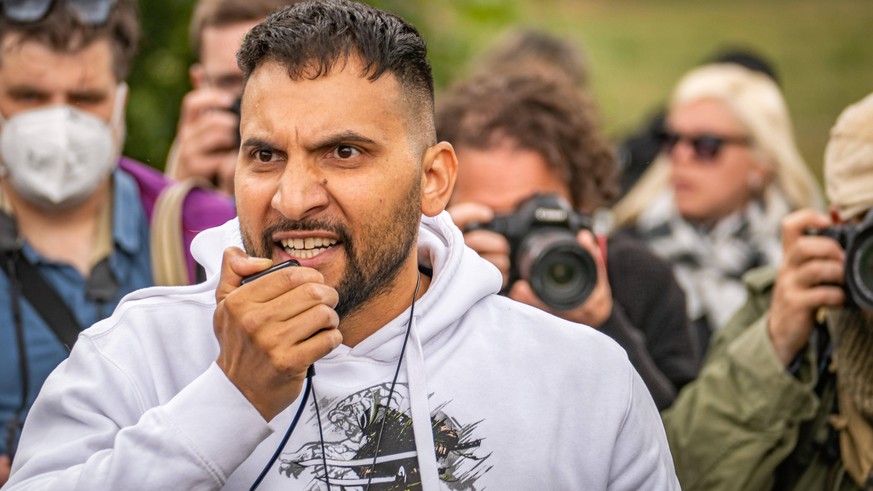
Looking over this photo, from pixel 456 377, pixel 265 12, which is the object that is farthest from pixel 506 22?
pixel 456 377

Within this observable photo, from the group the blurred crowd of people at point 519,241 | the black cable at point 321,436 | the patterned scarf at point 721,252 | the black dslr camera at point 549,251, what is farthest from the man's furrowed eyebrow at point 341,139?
the patterned scarf at point 721,252

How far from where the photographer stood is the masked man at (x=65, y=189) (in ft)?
12.4

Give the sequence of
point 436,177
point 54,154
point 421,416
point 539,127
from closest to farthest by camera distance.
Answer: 1. point 421,416
2. point 436,177
3. point 54,154
4. point 539,127

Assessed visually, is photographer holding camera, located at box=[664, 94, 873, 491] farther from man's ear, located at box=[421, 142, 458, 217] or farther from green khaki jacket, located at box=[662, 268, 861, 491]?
man's ear, located at box=[421, 142, 458, 217]

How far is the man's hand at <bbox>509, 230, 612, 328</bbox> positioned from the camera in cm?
367

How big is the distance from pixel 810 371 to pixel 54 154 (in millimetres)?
2420

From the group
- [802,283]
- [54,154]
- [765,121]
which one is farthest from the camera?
[765,121]

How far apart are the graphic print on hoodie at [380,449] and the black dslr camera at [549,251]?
1207 mm

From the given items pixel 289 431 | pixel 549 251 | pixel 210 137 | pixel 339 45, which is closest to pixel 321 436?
pixel 289 431

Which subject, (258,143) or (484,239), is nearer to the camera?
(258,143)

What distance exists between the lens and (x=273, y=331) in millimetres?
2178

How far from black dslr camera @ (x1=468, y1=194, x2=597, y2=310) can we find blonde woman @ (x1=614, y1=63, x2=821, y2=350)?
214 cm

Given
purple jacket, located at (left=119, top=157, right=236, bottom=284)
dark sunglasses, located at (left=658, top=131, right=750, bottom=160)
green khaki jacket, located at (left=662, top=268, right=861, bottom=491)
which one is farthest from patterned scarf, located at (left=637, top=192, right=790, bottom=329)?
purple jacket, located at (left=119, top=157, right=236, bottom=284)

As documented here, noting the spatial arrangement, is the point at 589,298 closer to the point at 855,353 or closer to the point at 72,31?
the point at 855,353
